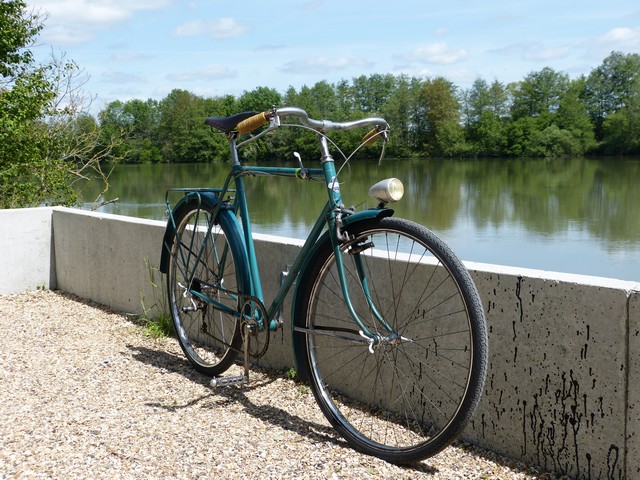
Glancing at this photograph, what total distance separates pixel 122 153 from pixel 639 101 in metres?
61.2

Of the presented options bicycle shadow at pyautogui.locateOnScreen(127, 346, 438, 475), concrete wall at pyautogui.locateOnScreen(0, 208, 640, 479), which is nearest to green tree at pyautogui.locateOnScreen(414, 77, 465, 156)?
bicycle shadow at pyautogui.locateOnScreen(127, 346, 438, 475)

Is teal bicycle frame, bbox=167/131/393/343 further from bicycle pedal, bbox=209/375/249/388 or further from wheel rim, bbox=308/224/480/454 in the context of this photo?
bicycle pedal, bbox=209/375/249/388

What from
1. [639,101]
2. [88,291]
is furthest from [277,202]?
[639,101]

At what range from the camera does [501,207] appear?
3575 cm

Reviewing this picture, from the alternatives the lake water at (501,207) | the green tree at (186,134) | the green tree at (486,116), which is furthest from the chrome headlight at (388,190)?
the green tree at (486,116)

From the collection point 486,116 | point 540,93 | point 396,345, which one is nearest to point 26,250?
point 396,345

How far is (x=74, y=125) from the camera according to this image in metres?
14.0

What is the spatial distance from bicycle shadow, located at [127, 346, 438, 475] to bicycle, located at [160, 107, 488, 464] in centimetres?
9

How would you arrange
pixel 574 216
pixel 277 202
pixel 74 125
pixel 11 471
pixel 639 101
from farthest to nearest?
pixel 639 101, pixel 277 202, pixel 574 216, pixel 74 125, pixel 11 471

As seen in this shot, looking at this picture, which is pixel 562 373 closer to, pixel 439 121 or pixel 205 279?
pixel 205 279

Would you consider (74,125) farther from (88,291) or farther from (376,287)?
(376,287)

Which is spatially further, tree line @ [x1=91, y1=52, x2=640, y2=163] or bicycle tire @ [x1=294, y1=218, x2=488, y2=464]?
tree line @ [x1=91, y1=52, x2=640, y2=163]

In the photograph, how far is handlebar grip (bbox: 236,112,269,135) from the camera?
128 inches

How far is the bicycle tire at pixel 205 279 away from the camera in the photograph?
3.91 metres
